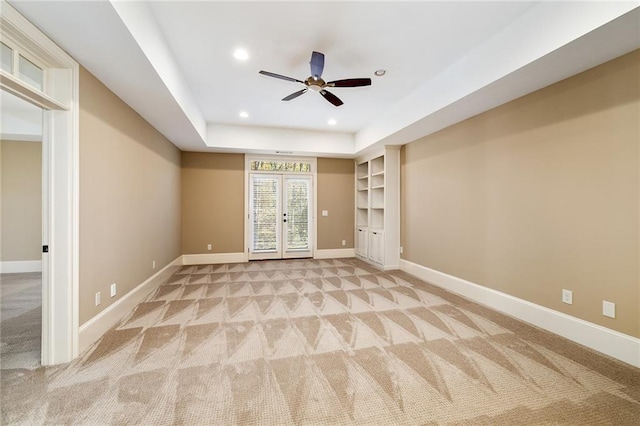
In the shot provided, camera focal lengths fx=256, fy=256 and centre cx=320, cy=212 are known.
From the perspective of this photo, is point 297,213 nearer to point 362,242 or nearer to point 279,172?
point 279,172

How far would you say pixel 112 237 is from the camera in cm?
282

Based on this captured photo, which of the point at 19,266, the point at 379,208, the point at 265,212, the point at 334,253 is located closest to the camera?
the point at 19,266

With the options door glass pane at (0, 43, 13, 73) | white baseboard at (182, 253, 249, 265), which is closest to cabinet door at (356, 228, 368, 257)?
white baseboard at (182, 253, 249, 265)

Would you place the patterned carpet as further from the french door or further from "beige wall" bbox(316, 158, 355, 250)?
"beige wall" bbox(316, 158, 355, 250)

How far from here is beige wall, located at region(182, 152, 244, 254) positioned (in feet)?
19.1

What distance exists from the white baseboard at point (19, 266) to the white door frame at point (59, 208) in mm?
4460

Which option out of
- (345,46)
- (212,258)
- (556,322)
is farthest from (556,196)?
(212,258)

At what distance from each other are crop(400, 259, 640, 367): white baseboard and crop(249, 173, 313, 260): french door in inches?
137

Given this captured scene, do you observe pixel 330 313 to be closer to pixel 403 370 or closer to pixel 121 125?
pixel 403 370

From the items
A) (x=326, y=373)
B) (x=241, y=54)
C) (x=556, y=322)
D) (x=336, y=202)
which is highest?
(x=241, y=54)

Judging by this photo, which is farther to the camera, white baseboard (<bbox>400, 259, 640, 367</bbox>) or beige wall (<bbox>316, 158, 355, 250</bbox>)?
beige wall (<bbox>316, 158, 355, 250</bbox>)

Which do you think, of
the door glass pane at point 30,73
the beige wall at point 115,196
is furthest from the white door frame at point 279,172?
the door glass pane at point 30,73

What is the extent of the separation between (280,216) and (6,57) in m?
4.90

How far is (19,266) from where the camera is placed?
4.94 meters
